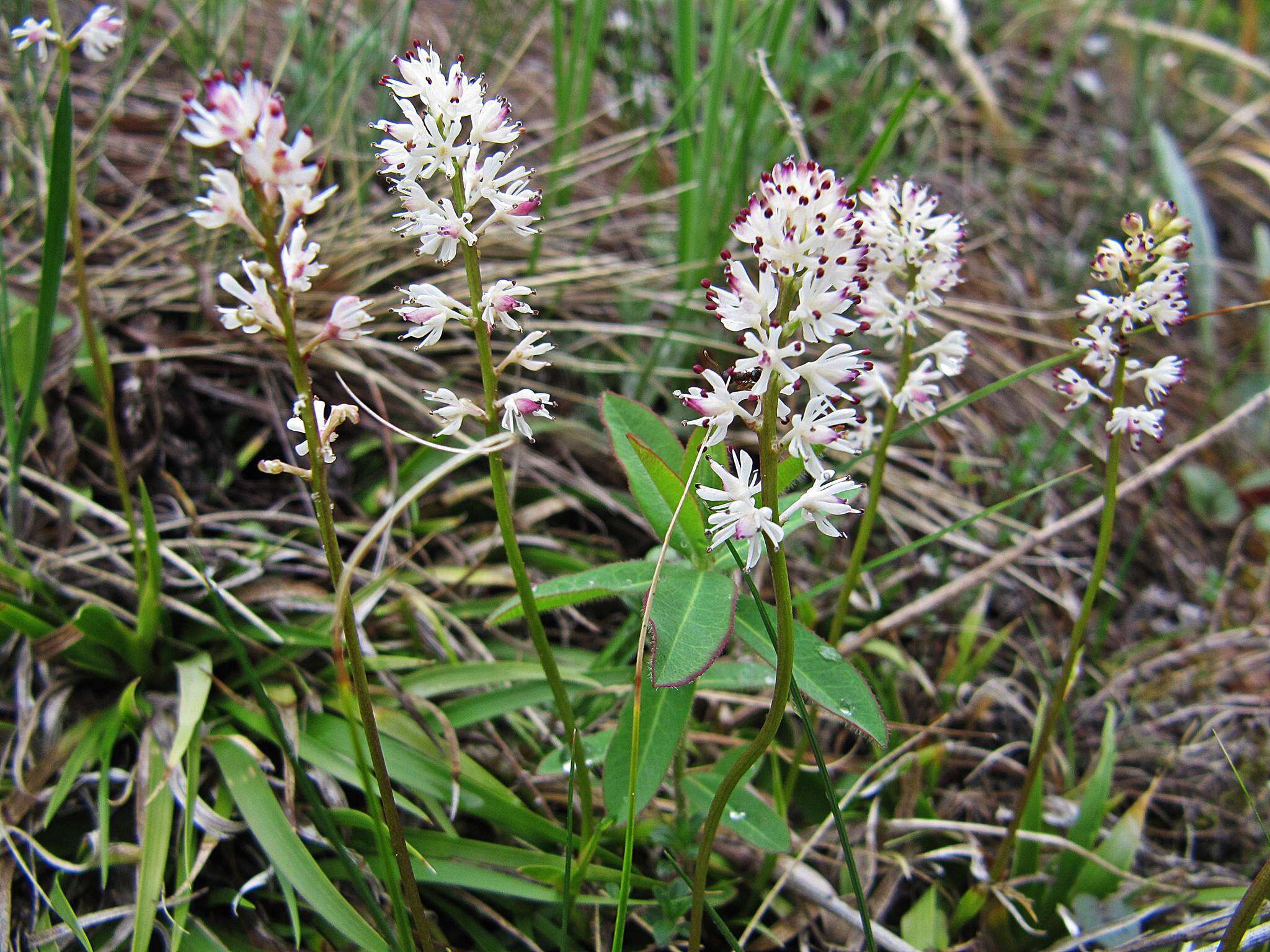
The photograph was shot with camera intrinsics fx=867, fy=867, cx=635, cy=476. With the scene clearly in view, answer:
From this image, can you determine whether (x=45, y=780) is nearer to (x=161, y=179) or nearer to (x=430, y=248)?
(x=430, y=248)

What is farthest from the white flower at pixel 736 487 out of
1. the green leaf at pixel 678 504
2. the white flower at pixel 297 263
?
the white flower at pixel 297 263

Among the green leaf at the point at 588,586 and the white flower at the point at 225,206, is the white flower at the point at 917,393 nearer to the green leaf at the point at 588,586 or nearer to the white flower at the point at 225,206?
the green leaf at the point at 588,586

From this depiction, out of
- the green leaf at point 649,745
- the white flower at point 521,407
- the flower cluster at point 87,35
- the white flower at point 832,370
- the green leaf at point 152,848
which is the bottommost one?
the green leaf at point 152,848

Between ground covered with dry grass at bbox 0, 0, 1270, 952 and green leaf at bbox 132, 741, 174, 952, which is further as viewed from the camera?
ground covered with dry grass at bbox 0, 0, 1270, 952

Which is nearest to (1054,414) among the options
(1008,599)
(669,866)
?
(1008,599)

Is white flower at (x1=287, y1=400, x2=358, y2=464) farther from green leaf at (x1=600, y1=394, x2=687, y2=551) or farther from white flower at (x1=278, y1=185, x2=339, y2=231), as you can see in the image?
green leaf at (x1=600, y1=394, x2=687, y2=551)

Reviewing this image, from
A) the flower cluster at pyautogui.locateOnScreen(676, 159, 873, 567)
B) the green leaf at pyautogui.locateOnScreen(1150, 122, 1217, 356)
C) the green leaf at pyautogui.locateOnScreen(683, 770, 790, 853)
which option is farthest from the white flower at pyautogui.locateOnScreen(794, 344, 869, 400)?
the green leaf at pyautogui.locateOnScreen(1150, 122, 1217, 356)

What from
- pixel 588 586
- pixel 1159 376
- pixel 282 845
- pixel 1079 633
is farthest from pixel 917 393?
pixel 282 845
